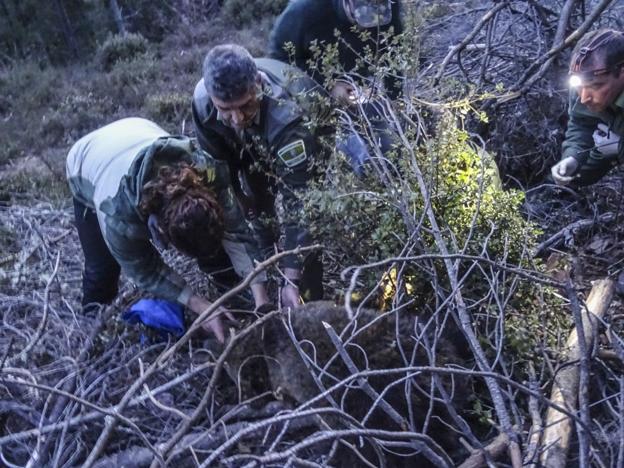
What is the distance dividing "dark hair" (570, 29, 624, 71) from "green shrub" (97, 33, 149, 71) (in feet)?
34.7

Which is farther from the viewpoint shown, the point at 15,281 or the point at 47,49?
the point at 47,49

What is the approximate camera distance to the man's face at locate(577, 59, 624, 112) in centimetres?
342

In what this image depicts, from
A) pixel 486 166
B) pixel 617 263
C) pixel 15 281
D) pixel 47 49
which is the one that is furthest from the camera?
pixel 47 49

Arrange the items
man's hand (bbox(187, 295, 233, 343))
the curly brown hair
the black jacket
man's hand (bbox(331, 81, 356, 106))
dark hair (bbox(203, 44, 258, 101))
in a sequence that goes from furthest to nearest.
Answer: the black jacket, man's hand (bbox(331, 81, 356, 106)), man's hand (bbox(187, 295, 233, 343)), dark hair (bbox(203, 44, 258, 101)), the curly brown hair

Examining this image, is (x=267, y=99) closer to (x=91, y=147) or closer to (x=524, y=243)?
(x=91, y=147)

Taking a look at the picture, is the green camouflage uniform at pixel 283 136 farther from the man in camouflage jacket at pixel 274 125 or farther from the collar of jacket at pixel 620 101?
the collar of jacket at pixel 620 101

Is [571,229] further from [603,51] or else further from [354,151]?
[354,151]

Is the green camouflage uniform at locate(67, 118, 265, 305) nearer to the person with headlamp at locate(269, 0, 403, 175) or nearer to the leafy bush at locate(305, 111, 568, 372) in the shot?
the leafy bush at locate(305, 111, 568, 372)

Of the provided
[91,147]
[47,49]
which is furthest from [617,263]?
[47,49]

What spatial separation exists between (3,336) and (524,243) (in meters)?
2.74

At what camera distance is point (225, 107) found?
3.26 m

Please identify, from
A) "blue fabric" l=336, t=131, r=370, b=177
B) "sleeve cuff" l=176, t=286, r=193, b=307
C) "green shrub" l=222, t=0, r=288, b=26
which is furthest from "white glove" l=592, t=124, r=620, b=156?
"green shrub" l=222, t=0, r=288, b=26

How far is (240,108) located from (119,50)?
10540mm

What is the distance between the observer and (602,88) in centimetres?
346
